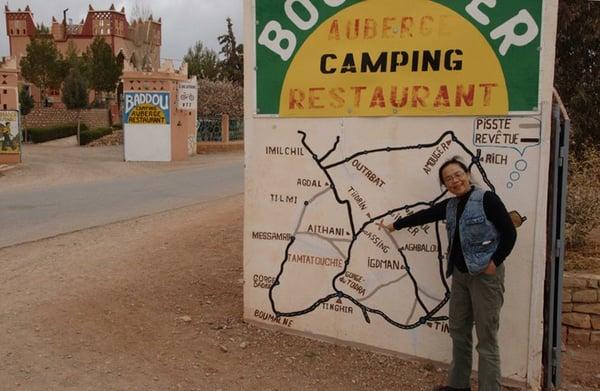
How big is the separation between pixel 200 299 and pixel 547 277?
3048 millimetres

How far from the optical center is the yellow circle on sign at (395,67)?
3.79m

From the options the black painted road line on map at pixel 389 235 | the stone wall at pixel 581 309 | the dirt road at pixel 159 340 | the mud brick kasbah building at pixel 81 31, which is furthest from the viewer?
the mud brick kasbah building at pixel 81 31

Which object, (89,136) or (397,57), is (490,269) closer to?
(397,57)

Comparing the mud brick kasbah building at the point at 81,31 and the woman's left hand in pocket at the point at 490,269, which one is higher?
the mud brick kasbah building at the point at 81,31

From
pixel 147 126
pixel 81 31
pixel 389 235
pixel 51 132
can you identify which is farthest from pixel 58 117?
pixel 389 235

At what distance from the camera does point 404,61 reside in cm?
398

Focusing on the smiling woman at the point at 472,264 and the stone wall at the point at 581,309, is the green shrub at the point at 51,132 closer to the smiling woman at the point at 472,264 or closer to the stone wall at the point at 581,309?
the stone wall at the point at 581,309

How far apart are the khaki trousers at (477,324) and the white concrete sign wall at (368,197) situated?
310 millimetres

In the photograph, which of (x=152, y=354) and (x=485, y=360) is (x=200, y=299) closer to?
(x=152, y=354)

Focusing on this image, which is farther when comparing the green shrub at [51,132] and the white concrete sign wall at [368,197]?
the green shrub at [51,132]

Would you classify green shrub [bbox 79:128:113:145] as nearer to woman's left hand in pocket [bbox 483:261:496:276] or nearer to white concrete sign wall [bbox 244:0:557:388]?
white concrete sign wall [bbox 244:0:557:388]

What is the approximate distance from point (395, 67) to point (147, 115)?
19.8 m

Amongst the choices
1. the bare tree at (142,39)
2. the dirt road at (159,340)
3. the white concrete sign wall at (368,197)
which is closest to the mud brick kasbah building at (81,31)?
the bare tree at (142,39)

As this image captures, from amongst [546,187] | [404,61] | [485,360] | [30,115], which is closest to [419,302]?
[485,360]
